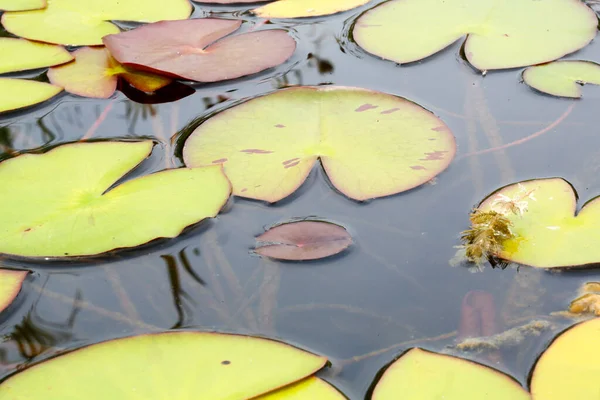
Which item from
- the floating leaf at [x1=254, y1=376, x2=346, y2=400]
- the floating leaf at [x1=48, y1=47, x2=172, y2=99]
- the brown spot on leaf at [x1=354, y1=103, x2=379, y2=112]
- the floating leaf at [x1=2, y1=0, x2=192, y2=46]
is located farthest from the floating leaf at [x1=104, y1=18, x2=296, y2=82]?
the floating leaf at [x1=254, y1=376, x2=346, y2=400]

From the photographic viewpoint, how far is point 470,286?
135cm

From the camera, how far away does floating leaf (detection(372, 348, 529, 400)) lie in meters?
1.11

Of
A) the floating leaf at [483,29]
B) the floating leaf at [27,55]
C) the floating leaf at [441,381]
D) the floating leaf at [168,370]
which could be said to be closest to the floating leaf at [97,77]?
the floating leaf at [27,55]

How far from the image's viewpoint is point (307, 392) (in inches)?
44.5

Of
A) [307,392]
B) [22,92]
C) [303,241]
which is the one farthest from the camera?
[22,92]

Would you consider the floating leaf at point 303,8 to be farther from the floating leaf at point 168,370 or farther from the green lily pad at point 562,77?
the floating leaf at point 168,370

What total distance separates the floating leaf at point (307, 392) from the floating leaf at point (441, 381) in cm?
8

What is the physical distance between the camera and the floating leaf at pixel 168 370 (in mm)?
1128

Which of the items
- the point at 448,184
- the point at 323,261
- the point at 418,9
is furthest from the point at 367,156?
the point at 418,9

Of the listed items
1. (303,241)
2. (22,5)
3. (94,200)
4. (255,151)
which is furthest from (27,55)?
(303,241)

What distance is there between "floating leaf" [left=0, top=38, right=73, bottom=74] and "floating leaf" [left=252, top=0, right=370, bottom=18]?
2.46 feet

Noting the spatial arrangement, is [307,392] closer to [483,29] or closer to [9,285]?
[9,285]

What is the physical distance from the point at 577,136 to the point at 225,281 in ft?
3.57

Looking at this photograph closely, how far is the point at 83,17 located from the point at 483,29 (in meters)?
1.49
